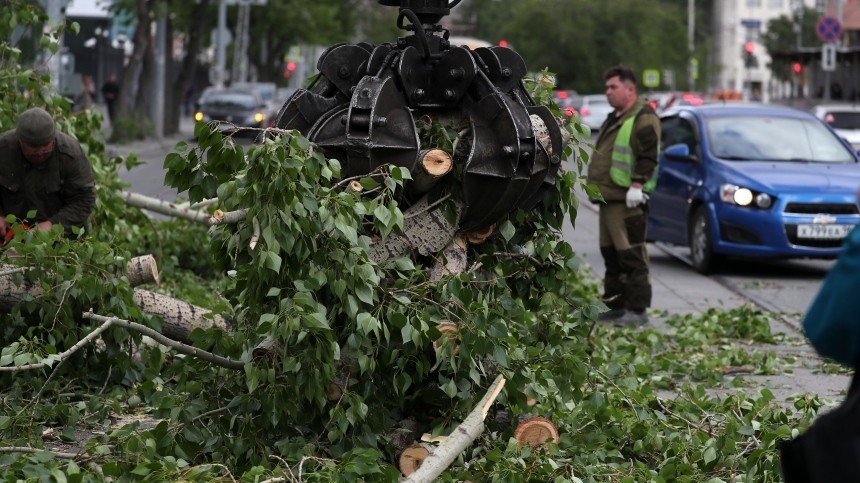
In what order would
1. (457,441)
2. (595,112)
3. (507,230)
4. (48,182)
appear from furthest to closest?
(595,112) → (48,182) → (507,230) → (457,441)

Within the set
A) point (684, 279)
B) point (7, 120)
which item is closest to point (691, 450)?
point (7, 120)

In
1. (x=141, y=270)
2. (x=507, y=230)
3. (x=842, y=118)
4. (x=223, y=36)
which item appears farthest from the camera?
(x=223, y=36)

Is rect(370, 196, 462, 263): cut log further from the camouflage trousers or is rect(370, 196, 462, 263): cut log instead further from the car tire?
the car tire

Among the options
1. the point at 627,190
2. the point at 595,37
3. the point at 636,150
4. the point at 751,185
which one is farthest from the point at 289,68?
the point at 627,190

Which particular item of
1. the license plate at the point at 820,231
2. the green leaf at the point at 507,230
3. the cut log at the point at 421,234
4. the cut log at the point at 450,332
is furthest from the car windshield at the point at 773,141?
the cut log at the point at 450,332

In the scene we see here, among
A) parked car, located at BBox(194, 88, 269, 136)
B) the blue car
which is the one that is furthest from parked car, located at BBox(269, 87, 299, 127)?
the blue car

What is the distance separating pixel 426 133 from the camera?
5934mm

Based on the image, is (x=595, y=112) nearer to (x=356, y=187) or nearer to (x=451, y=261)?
(x=451, y=261)

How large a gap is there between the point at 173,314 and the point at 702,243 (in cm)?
811

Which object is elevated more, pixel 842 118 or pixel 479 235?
pixel 479 235

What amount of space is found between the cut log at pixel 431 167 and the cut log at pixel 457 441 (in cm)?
81

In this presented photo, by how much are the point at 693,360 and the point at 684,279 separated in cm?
499

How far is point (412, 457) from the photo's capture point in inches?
216

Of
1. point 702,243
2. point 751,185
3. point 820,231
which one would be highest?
point 751,185
